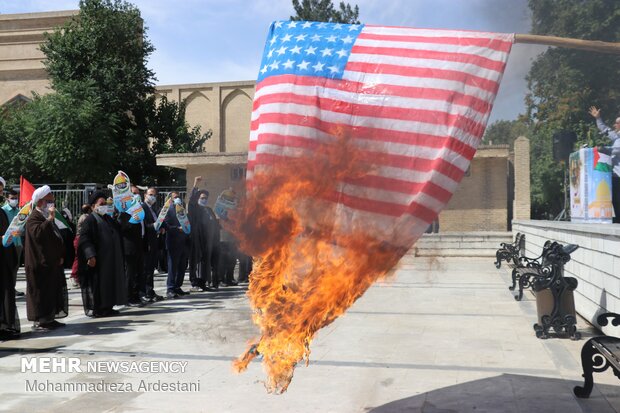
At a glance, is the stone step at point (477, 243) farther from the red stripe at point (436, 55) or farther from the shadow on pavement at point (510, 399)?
the red stripe at point (436, 55)

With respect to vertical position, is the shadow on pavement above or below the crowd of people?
below

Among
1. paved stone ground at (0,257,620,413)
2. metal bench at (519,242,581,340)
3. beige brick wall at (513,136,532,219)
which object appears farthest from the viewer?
beige brick wall at (513,136,532,219)

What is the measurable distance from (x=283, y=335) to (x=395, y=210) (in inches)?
48.1

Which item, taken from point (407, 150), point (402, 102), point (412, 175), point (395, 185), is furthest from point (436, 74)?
point (395, 185)

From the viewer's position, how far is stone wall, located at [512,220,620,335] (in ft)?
26.9

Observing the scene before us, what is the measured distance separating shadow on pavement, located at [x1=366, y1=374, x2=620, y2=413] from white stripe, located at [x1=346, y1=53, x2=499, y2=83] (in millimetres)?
2768

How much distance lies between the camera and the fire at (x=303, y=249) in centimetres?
437

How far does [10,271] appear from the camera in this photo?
9289mm

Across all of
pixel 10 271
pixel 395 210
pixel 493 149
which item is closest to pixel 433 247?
pixel 395 210

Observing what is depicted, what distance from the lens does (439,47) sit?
456 centimetres

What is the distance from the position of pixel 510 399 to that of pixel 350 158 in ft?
9.26

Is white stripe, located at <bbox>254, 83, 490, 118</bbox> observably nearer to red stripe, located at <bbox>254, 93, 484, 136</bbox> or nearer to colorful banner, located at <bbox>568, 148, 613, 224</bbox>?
red stripe, located at <bbox>254, 93, 484, 136</bbox>

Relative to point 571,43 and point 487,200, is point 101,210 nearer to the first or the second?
point 571,43

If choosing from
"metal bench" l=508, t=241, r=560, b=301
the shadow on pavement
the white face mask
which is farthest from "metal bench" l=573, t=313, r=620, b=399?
the white face mask
